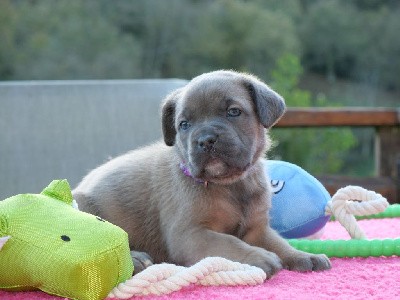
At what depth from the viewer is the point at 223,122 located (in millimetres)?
2658

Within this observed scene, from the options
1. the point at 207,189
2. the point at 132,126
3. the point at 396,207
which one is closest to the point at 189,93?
the point at 207,189

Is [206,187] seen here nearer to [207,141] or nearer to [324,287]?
[207,141]

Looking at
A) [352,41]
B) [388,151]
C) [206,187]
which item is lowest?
[352,41]

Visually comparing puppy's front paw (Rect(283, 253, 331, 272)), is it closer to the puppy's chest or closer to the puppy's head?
the puppy's chest

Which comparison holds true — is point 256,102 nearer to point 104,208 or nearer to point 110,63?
point 104,208

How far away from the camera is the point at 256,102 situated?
9.21 ft

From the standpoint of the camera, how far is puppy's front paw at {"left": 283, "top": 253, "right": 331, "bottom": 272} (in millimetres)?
2598

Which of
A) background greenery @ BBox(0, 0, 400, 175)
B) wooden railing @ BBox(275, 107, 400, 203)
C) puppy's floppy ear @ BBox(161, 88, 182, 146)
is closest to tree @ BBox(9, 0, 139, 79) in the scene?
background greenery @ BBox(0, 0, 400, 175)

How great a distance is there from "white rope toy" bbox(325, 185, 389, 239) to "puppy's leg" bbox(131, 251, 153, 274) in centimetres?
89

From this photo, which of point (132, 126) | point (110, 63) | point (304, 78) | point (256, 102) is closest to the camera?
point (256, 102)

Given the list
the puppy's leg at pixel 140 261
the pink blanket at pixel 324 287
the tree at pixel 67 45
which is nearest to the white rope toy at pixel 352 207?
the pink blanket at pixel 324 287

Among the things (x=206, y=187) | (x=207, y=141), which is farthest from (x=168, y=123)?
(x=207, y=141)

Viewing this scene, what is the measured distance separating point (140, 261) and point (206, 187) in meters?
0.40

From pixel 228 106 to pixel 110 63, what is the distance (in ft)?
29.4
